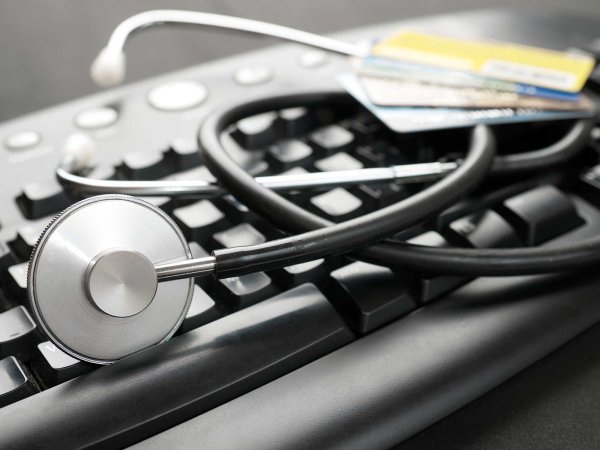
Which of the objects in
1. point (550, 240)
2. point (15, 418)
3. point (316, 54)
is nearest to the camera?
point (15, 418)

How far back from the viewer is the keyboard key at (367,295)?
33 cm

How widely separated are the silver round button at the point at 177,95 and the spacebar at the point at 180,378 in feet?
0.63

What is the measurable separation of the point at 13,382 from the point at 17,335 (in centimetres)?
2

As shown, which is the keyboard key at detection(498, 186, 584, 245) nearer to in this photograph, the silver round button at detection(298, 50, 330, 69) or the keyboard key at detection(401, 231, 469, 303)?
the keyboard key at detection(401, 231, 469, 303)

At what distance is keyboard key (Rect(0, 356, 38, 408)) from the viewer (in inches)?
11.3

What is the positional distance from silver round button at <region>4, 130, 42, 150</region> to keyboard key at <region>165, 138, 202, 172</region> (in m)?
0.09

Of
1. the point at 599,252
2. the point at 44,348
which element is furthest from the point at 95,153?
Answer: the point at 599,252

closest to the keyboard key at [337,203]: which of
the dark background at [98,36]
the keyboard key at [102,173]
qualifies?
the keyboard key at [102,173]

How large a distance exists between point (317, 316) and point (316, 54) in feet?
0.92

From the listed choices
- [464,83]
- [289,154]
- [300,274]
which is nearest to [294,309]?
[300,274]

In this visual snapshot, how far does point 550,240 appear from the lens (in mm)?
393

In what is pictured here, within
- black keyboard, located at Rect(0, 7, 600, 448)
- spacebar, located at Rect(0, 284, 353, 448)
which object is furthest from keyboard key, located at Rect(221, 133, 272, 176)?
spacebar, located at Rect(0, 284, 353, 448)

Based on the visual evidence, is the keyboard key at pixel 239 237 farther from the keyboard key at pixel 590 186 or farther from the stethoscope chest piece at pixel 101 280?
the keyboard key at pixel 590 186

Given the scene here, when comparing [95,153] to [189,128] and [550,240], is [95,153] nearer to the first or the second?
[189,128]
